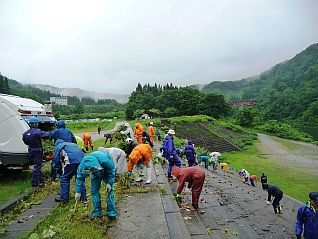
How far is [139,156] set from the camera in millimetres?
8172

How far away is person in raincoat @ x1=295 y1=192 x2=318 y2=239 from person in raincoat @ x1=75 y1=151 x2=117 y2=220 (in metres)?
3.98

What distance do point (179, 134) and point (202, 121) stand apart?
14.3 metres

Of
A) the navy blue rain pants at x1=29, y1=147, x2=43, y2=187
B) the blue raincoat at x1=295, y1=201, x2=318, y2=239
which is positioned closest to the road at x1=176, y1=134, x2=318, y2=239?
the blue raincoat at x1=295, y1=201, x2=318, y2=239

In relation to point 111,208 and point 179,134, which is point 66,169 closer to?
point 111,208

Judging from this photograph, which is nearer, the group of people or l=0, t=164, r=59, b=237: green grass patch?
the group of people

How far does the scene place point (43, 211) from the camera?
6.86 metres

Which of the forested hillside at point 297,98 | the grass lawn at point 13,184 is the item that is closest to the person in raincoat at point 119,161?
the grass lawn at point 13,184

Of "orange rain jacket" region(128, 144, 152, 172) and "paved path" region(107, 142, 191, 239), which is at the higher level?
"orange rain jacket" region(128, 144, 152, 172)

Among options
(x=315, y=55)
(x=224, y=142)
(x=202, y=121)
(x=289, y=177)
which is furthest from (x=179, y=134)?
(x=315, y=55)

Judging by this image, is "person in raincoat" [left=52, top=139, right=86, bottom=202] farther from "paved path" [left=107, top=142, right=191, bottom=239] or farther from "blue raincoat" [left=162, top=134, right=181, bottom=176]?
"blue raincoat" [left=162, top=134, right=181, bottom=176]

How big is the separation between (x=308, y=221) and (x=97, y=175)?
14.6 ft

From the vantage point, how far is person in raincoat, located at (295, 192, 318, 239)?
537 centimetres

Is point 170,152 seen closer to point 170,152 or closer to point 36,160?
point 170,152

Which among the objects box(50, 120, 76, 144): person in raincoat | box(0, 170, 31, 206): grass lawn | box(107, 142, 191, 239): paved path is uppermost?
box(50, 120, 76, 144): person in raincoat
